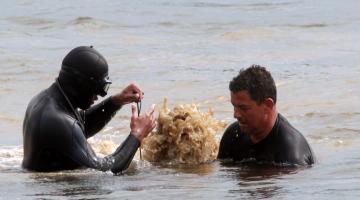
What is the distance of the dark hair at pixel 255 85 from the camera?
34.3 feet

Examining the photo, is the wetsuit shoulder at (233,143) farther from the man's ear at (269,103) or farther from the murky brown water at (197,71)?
the man's ear at (269,103)

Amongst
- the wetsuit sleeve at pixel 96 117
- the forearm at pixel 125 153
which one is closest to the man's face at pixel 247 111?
the forearm at pixel 125 153

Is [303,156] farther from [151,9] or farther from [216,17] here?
[151,9]

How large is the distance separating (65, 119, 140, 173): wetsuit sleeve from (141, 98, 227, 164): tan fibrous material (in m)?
0.71

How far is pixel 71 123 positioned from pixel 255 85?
1656mm

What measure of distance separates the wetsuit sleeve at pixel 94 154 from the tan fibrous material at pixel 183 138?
0.71m

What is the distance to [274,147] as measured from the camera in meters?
10.5

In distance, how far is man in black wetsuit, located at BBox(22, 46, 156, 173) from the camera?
10.1 metres

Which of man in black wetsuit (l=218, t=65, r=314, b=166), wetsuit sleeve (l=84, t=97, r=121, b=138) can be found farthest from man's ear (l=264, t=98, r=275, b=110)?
wetsuit sleeve (l=84, t=97, r=121, b=138)

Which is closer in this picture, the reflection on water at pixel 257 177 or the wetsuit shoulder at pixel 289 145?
the reflection on water at pixel 257 177

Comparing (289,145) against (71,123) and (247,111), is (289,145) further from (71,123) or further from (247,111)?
(71,123)

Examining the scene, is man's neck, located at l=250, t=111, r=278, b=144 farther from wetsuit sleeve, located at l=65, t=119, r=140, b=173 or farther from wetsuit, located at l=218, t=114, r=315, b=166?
wetsuit sleeve, located at l=65, t=119, r=140, b=173

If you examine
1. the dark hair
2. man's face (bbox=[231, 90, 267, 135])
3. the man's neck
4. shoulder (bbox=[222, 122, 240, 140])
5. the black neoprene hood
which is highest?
the black neoprene hood

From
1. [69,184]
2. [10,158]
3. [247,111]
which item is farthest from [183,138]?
[10,158]
